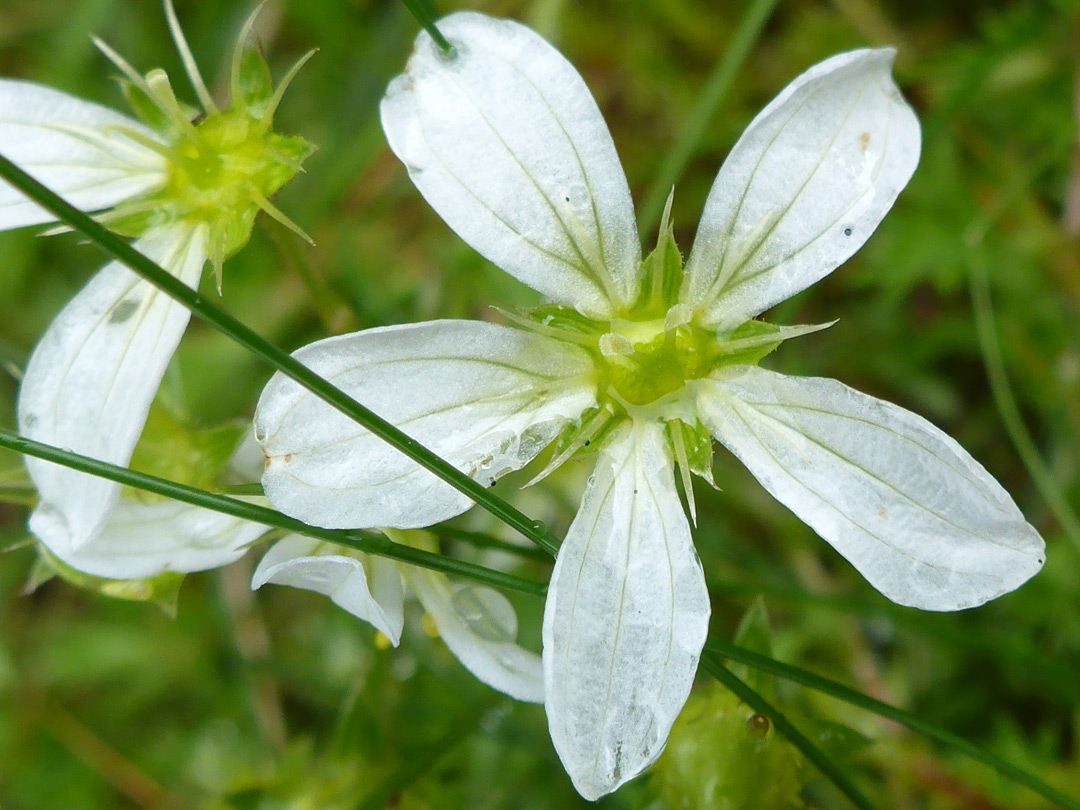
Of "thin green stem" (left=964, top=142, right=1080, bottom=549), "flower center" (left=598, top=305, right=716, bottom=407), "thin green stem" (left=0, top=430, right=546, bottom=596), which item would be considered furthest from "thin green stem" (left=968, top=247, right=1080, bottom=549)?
"thin green stem" (left=0, top=430, right=546, bottom=596)

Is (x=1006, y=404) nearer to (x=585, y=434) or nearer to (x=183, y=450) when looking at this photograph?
(x=585, y=434)

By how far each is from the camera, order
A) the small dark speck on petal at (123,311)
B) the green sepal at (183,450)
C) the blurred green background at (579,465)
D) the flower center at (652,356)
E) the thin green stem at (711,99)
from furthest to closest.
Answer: the blurred green background at (579,465)
the thin green stem at (711,99)
the green sepal at (183,450)
the small dark speck on petal at (123,311)
the flower center at (652,356)

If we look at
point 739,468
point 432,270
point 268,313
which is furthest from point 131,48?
point 739,468

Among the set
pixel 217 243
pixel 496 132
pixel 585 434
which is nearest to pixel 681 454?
pixel 585 434

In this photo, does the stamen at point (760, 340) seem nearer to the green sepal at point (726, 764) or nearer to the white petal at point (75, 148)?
the green sepal at point (726, 764)

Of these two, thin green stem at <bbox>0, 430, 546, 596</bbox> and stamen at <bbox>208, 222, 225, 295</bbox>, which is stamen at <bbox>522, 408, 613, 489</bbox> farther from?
stamen at <bbox>208, 222, 225, 295</bbox>

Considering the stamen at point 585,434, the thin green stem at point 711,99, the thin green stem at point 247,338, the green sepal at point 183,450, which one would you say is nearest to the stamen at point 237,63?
the thin green stem at point 247,338
